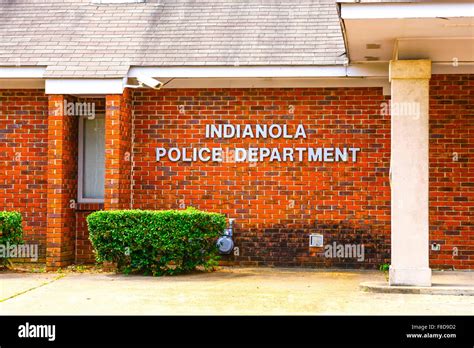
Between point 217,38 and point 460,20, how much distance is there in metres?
5.73

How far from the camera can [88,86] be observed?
15211 mm

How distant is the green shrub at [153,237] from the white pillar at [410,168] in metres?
3.29

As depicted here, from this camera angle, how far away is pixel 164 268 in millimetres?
14750

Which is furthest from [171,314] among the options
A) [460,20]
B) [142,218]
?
[460,20]

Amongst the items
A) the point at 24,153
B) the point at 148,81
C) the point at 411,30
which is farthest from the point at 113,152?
the point at 411,30

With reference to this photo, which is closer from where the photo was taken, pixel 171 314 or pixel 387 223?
pixel 171 314

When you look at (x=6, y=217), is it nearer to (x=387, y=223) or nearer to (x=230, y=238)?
(x=230, y=238)

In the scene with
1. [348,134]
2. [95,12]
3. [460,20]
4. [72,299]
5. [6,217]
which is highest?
[95,12]

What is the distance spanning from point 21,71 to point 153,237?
4.03 meters

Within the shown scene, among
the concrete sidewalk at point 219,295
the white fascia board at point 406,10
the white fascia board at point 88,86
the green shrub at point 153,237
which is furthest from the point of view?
the white fascia board at point 88,86

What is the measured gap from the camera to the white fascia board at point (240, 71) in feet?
49.2
